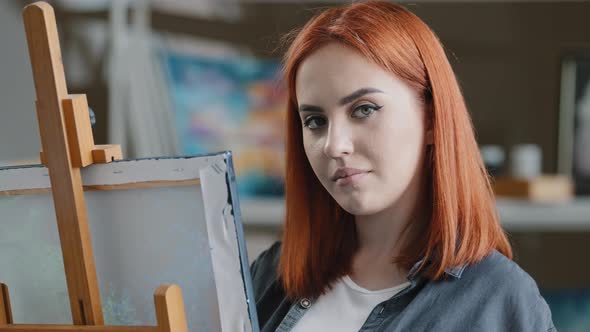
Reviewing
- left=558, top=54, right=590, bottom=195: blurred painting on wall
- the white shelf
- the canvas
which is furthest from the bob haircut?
left=558, top=54, right=590, bottom=195: blurred painting on wall

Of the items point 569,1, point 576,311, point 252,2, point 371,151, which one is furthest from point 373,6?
point 576,311

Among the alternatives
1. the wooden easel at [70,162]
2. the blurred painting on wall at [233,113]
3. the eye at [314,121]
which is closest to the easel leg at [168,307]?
the wooden easel at [70,162]

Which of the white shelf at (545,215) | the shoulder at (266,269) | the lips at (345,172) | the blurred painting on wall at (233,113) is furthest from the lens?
the blurred painting on wall at (233,113)

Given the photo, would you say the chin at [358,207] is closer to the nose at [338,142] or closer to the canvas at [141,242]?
the nose at [338,142]

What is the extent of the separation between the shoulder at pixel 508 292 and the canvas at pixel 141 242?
0.28m

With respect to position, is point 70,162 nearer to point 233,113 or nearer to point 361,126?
point 361,126

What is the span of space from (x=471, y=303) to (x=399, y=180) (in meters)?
0.17

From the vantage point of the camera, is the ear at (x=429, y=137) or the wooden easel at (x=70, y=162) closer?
the wooden easel at (x=70, y=162)

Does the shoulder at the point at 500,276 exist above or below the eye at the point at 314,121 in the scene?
below

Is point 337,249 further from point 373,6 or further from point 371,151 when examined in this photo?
point 373,6

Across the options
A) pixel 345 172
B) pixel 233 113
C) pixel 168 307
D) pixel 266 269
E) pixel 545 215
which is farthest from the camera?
pixel 233 113

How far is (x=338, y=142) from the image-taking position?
2.68ft

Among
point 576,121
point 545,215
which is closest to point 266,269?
point 545,215

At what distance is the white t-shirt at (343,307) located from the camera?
877 millimetres
